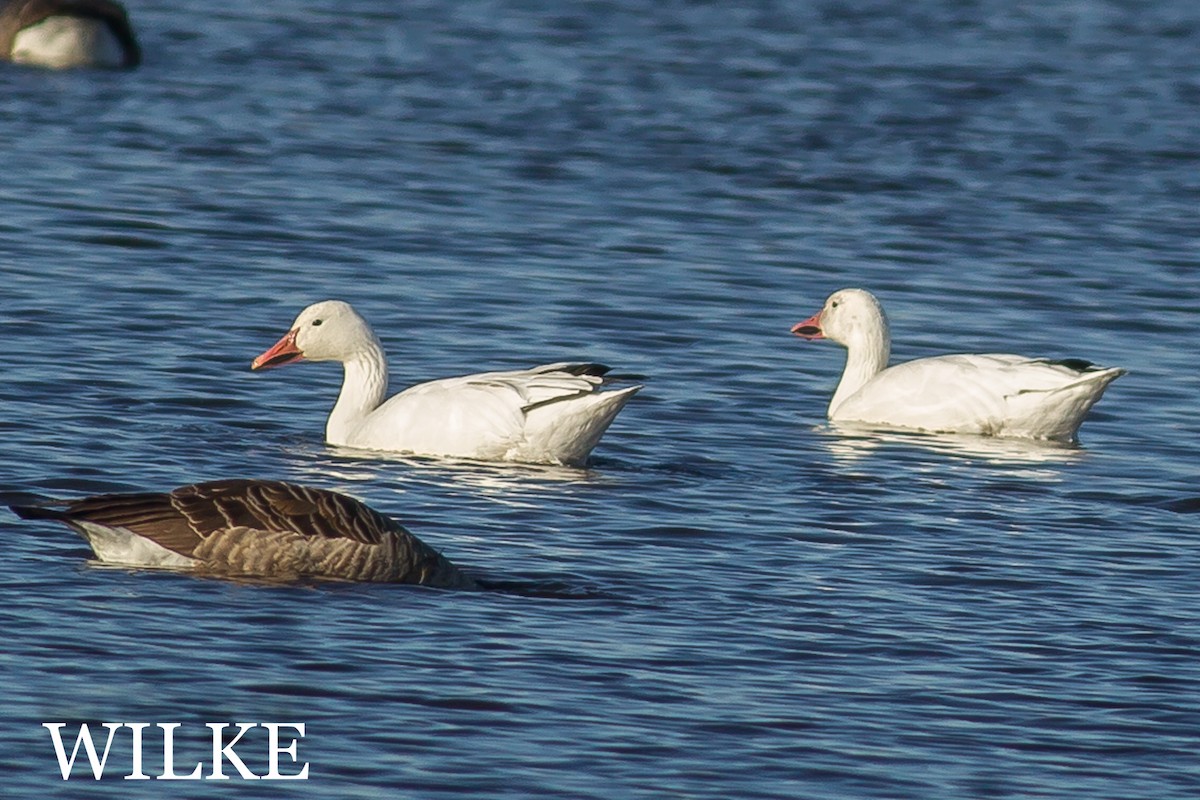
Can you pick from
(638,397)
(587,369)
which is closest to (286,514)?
(587,369)

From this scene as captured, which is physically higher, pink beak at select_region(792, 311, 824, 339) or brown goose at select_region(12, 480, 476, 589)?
brown goose at select_region(12, 480, 476, 589)

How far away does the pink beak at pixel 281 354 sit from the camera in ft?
51.8

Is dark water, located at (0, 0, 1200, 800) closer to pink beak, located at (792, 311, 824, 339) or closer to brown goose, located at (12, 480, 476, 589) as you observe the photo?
brown goose, located at (12, 480, 476, 589)

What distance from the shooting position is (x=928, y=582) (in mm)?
12070

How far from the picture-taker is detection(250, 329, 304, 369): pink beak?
15.8 metres

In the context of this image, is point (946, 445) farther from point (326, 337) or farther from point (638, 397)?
point (326, 337)

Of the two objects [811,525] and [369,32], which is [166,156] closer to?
[369,32]

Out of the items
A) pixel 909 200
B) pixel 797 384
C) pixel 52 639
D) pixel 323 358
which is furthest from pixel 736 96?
pixel 52 639

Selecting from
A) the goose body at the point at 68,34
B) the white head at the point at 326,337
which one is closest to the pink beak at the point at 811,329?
the white head at the point at 326,337

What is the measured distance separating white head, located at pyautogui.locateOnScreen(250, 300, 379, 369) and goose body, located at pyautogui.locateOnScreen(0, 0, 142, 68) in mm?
15333

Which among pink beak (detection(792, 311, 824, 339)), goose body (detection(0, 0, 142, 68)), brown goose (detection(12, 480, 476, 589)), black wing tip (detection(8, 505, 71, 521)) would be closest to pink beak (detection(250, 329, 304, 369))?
pink beak (detection(792, 311, 824, 339))

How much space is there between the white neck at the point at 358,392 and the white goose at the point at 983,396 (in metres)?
2.93

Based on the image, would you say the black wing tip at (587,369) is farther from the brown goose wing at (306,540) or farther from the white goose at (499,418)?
the brown goose wing at (306,540)

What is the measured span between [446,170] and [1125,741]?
51.6ft
